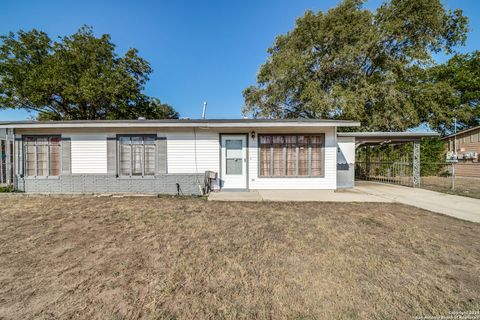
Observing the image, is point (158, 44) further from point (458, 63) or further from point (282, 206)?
point (458, 63)

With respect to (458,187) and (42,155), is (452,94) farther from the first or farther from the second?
(42,155)

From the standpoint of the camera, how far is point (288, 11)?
53.5 feet

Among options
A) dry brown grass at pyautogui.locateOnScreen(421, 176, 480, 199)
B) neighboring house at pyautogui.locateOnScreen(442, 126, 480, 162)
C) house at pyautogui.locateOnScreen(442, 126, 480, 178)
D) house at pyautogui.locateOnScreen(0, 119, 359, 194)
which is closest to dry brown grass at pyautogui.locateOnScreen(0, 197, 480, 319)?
house at pyautogui.locateOnScreen(0, 119, 359, 194)

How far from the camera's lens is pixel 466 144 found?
57.2 ft

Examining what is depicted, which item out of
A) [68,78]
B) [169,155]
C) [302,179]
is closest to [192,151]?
[169,155]

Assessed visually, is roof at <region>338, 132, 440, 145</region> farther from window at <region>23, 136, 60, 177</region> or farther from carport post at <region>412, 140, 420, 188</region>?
window at <region>23, 136, 60, 177</region>

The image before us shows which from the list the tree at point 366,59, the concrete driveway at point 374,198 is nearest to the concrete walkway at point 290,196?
the concrete driveway at point 374,198

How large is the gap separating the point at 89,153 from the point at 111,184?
1.45 metres

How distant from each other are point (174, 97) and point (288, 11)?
45.5 feet

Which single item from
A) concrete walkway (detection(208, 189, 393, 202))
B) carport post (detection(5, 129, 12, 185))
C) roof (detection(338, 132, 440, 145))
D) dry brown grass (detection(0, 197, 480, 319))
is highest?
roof (detection(338, 132, 440, 145))

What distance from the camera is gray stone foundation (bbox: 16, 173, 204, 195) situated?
7434mm

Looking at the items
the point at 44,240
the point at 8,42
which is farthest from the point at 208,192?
the point at 8,42

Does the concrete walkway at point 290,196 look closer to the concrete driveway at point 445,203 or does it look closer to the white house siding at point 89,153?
the concrete driveway at point 445,203

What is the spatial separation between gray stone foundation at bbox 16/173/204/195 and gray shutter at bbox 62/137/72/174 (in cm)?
26
